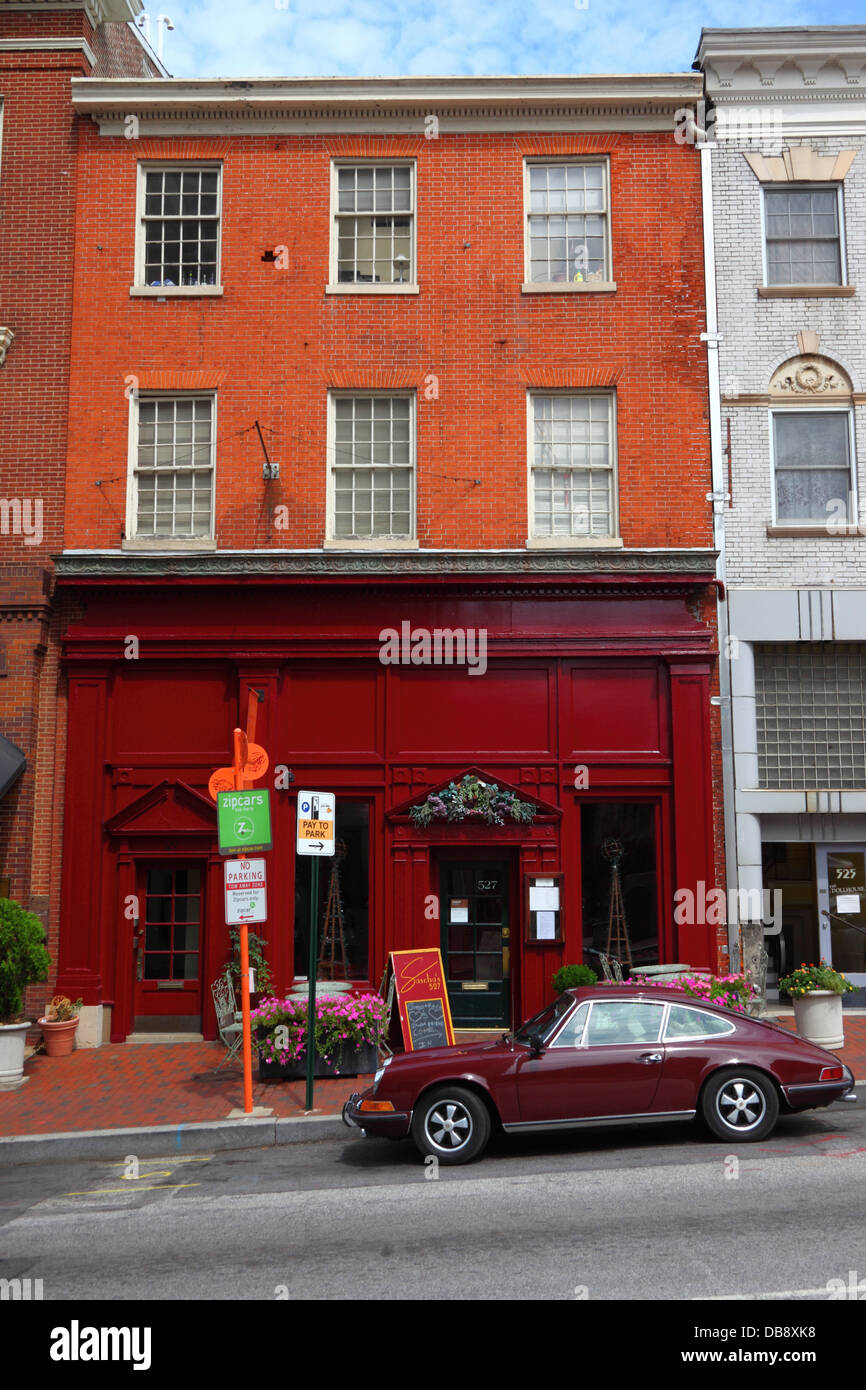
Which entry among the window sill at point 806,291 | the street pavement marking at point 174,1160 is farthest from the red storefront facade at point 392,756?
the street pavement marking at point 174,1160

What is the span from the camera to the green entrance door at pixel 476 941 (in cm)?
1452

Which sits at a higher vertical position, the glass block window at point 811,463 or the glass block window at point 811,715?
the glass block window at point 811,463

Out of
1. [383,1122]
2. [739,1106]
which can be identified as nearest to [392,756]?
[383,1122]

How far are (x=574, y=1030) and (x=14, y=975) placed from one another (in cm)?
669

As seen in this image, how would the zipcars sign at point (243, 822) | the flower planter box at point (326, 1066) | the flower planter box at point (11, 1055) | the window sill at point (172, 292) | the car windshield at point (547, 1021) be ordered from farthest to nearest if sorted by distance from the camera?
the window sill at point (172, 292) → the flower planter box at point (11, 1055) → the flower planter box at point (326, 1066) → the zipcars sign at point (243, 822) → the car windshield at point (547, 1021)

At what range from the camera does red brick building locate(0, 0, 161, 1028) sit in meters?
14.8

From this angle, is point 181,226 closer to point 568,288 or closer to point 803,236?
point 568,288

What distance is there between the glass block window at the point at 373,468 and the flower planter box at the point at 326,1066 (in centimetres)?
679

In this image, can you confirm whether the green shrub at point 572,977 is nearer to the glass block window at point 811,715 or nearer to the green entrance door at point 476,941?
the green entrance door at point 476,941

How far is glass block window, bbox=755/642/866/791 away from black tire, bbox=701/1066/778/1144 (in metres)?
6.39

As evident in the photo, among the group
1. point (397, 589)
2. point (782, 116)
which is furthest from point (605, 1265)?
point (782, 116)

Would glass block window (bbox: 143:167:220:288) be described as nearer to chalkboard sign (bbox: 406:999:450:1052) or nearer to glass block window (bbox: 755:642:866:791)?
glass block window (bbox: 755:642:866:791)

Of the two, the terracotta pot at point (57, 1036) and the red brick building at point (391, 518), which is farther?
the red brick building at point (391, 518)

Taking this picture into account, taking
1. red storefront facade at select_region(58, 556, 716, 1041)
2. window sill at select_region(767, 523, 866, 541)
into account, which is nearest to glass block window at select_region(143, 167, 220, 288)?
red storefront facade at select_region(58, 556, 716, 1041)
